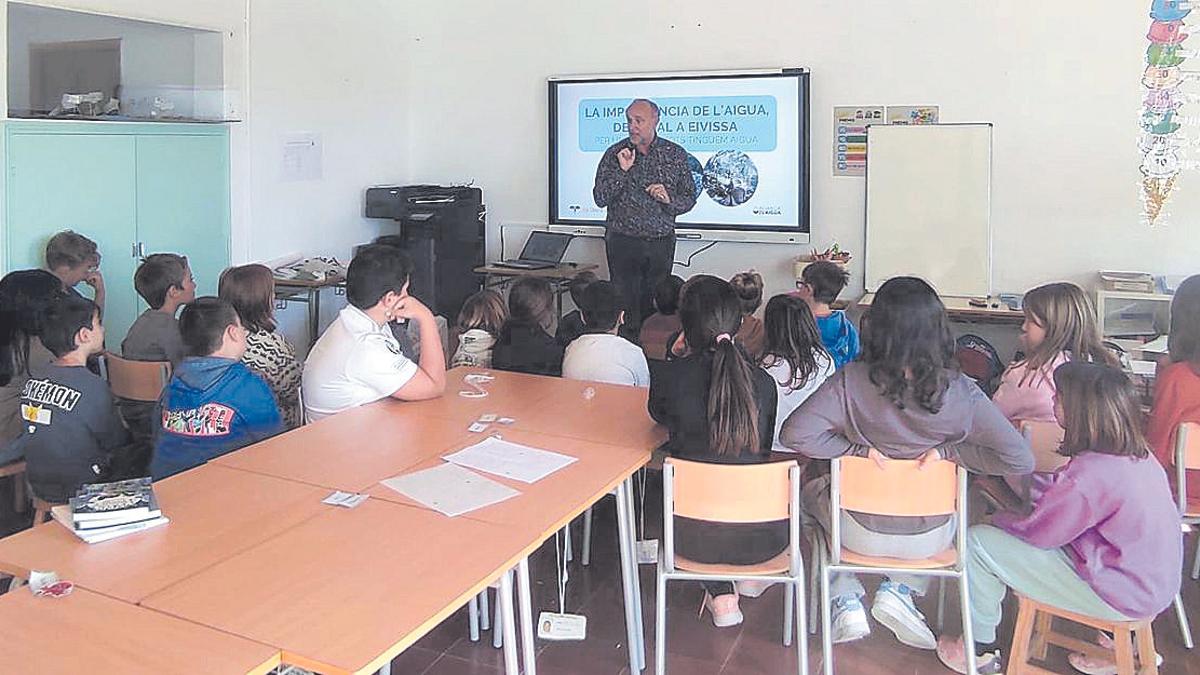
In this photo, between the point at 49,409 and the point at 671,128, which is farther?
the point at 671,128

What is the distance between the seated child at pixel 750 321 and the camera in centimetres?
367

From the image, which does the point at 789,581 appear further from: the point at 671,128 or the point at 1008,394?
the point at 671,128

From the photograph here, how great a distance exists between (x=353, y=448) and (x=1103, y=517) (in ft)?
6.31

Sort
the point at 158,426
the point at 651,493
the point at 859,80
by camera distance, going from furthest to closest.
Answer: the point at 859,80
the point at 651,493
the point at 158,426

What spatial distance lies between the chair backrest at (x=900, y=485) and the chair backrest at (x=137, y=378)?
8.04 ft

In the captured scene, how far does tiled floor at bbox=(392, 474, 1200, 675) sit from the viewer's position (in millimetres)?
2963

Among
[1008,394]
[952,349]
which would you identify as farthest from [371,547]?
[1008,394]

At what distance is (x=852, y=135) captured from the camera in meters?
6.29

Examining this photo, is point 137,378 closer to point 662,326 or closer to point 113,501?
point 113,501

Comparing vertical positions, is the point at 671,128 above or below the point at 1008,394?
above

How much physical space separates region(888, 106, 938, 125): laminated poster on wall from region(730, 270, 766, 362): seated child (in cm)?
149

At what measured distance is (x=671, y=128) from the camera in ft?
22.1

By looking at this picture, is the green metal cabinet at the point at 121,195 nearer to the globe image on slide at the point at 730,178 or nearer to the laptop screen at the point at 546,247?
the laptop screen at the point at 546,247

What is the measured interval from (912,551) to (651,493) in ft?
5.42
